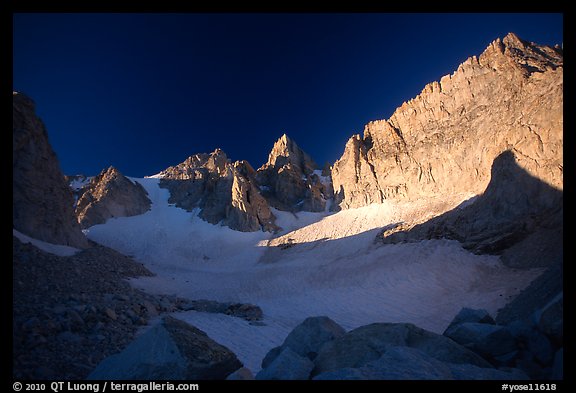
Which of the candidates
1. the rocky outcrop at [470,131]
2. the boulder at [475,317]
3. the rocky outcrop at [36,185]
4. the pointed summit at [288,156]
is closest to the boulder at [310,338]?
the boulder at [475,317]

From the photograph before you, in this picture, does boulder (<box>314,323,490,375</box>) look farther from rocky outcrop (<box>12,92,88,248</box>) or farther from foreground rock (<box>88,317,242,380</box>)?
rocky outcrop (<box>12,92,88,248</box>)

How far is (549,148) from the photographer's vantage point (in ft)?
58.0

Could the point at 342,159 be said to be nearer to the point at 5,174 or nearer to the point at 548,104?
the point at 548,104

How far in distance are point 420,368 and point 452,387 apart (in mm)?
370

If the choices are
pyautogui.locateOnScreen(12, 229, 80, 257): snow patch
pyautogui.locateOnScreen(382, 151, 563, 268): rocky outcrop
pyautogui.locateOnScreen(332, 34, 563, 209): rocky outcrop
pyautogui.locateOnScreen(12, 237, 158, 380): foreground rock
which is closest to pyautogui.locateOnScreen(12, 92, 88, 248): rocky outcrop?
pyautogui.locateOnScreen(12, 229, 80, 257): snow patch

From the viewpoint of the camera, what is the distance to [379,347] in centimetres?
443

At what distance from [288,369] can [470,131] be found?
127 ft

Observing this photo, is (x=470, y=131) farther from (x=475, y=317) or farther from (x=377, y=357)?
(x=377, y=357)

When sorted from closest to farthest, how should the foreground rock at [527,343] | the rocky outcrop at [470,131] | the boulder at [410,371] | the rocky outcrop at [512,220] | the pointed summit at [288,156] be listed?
the boulder at [410,371]
the foreground rock at [527,343]
the rocky outcrop at [512,220]
the rocky outcrop at [470,131]
the pointed summit at [288,156]

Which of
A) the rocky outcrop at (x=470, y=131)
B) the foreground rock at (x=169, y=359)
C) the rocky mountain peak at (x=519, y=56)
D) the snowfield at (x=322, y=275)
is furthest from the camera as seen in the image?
the rocky mountain peak at (x=519, y=56)

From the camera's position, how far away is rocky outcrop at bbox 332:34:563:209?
1895 centimetres

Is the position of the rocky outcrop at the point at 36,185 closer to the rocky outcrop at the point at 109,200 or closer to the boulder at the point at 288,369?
the boulder at the point at 288,369

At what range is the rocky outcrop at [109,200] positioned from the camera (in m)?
48.9

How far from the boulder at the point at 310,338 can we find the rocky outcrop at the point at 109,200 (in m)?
52.7
